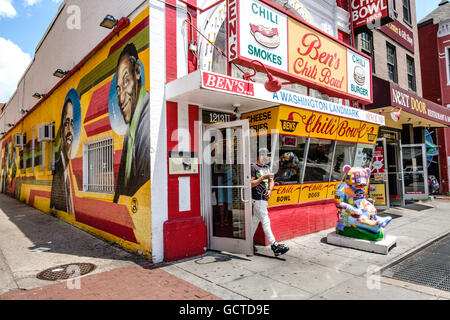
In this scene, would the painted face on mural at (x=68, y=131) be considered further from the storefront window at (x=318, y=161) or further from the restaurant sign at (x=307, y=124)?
the storefront window at (x=318, y=161)

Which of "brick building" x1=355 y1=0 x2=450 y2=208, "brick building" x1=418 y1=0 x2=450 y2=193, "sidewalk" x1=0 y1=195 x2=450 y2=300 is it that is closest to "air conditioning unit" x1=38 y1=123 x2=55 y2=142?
"sidewalk" x1=0 y1=195 x2=450 y2=300

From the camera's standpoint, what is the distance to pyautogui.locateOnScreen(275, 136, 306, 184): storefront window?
21.3 ft

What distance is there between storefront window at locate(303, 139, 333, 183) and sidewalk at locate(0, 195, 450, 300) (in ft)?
4.68

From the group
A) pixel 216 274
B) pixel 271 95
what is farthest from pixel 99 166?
pixel 271 95

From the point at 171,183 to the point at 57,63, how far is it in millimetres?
8177

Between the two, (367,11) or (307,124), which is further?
(367,11)

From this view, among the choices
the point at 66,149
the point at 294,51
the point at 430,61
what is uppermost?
the point at 430,61

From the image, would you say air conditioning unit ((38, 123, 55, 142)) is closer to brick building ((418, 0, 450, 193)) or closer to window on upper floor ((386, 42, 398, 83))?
window on upper floor ((386, 42, 398, 83))

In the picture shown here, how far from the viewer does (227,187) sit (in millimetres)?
5715

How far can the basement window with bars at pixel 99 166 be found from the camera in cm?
703

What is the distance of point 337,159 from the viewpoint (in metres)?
7.94

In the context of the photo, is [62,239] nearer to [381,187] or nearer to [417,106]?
[381,187]

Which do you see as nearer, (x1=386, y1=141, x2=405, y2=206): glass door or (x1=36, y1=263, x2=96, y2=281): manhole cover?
(x1=36, y1=263, x2=96, y2=281): manhole cover

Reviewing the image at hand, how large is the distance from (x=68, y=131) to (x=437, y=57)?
60.1 feet
